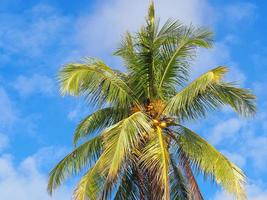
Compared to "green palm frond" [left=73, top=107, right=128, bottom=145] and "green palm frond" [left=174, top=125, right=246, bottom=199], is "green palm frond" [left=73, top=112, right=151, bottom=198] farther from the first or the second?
"green palm frond" [left=73, top=107, right=128, bottom=145]

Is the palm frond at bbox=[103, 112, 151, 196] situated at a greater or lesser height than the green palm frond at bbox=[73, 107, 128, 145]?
lesser

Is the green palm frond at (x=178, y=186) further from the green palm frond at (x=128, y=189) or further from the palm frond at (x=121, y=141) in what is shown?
the palm frond at (x=121, y=141)

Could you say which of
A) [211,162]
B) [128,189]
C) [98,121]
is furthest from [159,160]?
[98,121]

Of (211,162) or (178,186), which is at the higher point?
(211,162)

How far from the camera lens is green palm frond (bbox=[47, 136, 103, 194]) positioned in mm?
19328

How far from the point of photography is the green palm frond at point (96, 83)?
742 inches

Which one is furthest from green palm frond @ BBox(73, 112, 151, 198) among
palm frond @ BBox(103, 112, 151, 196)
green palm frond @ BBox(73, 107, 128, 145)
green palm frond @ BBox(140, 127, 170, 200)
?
green palm frond @ BBox(73, 107, 128, 145)

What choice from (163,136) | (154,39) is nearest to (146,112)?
(163,136)

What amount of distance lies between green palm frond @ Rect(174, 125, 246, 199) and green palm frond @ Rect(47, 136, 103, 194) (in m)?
2.49

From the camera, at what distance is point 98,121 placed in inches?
789

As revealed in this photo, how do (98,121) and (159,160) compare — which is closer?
(159,160)

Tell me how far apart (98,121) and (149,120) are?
211 centimetres

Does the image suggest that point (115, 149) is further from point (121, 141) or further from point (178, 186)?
point (178, 186)

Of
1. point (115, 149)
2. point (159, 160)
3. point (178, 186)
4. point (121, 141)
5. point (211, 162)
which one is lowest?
point (178, 186)
